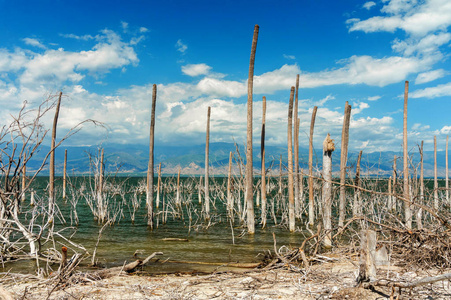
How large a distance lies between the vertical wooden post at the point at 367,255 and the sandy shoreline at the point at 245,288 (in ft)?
0.70

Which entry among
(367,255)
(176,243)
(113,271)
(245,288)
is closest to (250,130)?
(176,243)

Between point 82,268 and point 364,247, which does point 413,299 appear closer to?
point 364,247

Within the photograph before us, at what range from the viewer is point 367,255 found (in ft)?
14.8

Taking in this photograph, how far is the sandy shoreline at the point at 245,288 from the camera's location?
4695 mm

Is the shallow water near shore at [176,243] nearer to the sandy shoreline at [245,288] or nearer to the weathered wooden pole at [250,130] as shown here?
the sandy shoreline at [245,288]

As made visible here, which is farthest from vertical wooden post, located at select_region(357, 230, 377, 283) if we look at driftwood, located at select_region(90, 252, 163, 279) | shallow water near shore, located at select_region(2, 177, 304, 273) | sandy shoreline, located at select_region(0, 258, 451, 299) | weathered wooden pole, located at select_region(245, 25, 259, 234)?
weathered wooden pole, located at select_region(245, 25, 259, 234)

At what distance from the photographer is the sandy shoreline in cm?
470

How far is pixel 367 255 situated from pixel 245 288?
2127 millimetres

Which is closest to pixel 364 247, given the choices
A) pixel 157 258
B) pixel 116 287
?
pixel 116 287

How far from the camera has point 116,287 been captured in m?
5.71

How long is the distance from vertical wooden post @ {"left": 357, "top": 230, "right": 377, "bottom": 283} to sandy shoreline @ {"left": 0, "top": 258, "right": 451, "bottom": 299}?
21 cm

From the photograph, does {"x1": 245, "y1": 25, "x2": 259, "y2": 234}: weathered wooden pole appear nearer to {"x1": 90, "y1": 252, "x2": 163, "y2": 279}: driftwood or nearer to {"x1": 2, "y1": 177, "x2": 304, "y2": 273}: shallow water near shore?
{"x1": 2, "y1": 177, "x2": 304, "y2": 273}: shallow water near shore

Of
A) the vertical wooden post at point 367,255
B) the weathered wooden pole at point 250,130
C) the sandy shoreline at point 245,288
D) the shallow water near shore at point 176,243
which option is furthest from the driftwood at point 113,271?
the weathered wooden pole at point 250,130

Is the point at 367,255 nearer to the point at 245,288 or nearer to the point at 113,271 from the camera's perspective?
the point at 245,288
